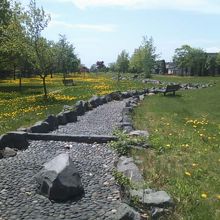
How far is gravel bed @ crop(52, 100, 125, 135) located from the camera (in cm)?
1657

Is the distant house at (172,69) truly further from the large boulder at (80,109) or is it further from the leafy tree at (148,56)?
the large boulder at (80,109)

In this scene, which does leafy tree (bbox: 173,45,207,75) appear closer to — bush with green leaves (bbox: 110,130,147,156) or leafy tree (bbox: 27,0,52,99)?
leafy tree (bbox: 27,0,52,99)

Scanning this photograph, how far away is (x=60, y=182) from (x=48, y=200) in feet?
1.30

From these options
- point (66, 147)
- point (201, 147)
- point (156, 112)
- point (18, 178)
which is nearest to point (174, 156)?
point (201, 147)

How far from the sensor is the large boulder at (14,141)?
12.6m

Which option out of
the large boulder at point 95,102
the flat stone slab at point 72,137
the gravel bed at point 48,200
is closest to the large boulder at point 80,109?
the large boulder at point 95,102

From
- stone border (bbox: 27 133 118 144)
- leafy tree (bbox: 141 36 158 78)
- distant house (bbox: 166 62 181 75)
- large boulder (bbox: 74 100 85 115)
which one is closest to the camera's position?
stone border (bbox: 27 133 118 144)

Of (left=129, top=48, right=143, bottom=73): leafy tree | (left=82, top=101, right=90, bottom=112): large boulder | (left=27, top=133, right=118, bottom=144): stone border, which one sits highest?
(left=27, top=133, right=118, bottom=144): stone border

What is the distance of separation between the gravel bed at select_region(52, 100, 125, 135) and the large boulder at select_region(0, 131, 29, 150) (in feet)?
9.90

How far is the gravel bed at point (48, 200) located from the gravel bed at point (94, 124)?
336 cm

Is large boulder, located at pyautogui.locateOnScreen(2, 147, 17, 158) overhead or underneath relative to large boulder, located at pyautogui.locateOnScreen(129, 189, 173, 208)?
underneath

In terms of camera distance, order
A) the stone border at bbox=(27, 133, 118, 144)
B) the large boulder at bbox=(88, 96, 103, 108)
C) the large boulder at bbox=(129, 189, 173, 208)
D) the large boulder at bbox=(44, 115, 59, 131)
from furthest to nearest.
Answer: the large boulder at bbox=(88, 96, 103, 108) → the large boulder at bbox=(44, 115, 59, 131) → the stone border at bbox=(27, 133, 118, 144) → the large boulder at bbox=(129, 189, 173, 208)

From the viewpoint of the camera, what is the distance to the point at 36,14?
34.0m

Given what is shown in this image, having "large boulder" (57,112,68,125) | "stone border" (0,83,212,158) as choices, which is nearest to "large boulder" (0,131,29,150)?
"stone border" (0,83,212,158)
